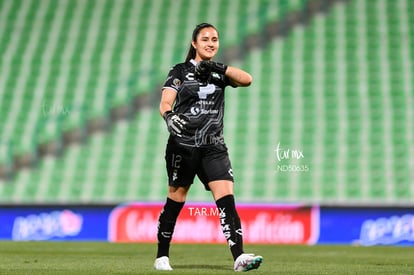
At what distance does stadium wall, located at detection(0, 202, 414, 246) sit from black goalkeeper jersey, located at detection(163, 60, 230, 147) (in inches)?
251

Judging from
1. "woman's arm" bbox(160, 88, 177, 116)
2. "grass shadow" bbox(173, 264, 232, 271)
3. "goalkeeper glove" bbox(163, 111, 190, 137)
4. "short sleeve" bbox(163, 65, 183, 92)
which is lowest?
"grass shadow" bbox(173, 264, 232, 271)

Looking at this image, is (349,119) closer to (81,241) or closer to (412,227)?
(412,227)

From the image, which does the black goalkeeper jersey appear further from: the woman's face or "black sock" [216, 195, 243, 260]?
"black sock" [216, 195, 243, 260]

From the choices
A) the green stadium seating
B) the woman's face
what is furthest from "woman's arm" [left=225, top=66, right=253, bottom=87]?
the green stadium seating

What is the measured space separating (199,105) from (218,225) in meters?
7.00

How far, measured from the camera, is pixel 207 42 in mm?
7082

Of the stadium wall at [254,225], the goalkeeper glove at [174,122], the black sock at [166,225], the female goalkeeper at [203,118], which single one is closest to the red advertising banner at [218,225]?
the stadium wall at [254,225]

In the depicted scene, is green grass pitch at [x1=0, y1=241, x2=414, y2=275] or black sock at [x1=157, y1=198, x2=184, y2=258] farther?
black sock at [x1=157, y1=198, x2=184, y2=258]

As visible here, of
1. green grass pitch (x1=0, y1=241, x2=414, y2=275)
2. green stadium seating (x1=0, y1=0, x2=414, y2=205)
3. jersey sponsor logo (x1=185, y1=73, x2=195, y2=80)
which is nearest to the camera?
jersey sponsor logo (x1=185, y1=73, x2=195, y2=80)

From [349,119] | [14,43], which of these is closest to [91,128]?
[14,43]

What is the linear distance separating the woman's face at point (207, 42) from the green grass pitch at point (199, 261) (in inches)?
62.8

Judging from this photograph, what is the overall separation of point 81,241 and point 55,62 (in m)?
5.84

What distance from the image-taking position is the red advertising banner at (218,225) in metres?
13.8

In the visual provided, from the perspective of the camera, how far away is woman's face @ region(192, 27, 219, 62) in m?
7.07
